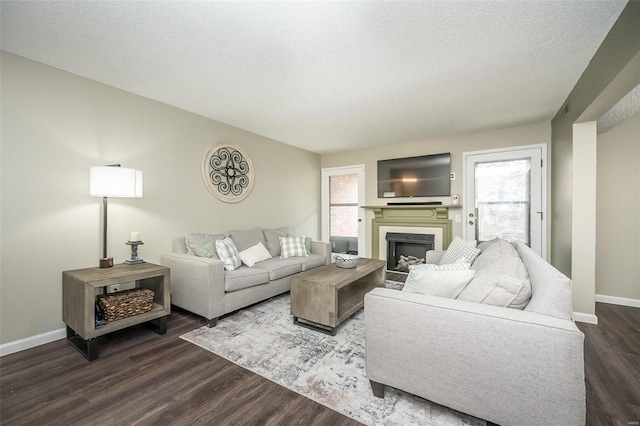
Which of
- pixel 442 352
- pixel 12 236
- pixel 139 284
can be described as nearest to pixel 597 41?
pixel 442 352

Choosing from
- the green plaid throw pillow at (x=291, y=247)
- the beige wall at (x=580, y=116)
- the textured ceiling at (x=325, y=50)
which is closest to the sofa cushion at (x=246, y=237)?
the green plaid throw pillow at (x=291, y=247)

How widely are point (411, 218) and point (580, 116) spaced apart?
2586 millimetres

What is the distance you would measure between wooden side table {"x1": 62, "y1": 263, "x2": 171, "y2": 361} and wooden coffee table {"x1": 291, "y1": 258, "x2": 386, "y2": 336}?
1222mm

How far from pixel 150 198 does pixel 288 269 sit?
181 cm

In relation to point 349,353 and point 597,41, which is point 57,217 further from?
point 597,41

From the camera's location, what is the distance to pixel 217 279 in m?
2.60

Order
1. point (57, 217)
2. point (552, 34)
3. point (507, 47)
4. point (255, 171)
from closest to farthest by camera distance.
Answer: point (552, 34)
point (507, 47)
point (57, 217)
point (255, 171)


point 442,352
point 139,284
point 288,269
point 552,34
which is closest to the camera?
point 442,352

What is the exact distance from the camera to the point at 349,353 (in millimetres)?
2100

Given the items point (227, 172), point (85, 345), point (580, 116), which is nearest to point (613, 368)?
point (580, 116)

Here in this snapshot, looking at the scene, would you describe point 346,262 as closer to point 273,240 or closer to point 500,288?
point 273,240

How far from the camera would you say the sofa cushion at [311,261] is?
12.3ft

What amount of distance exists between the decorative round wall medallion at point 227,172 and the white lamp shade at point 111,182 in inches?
44.9

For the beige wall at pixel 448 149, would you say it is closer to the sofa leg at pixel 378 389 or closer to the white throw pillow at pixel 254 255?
the white throw pillow at pixel 254 255
